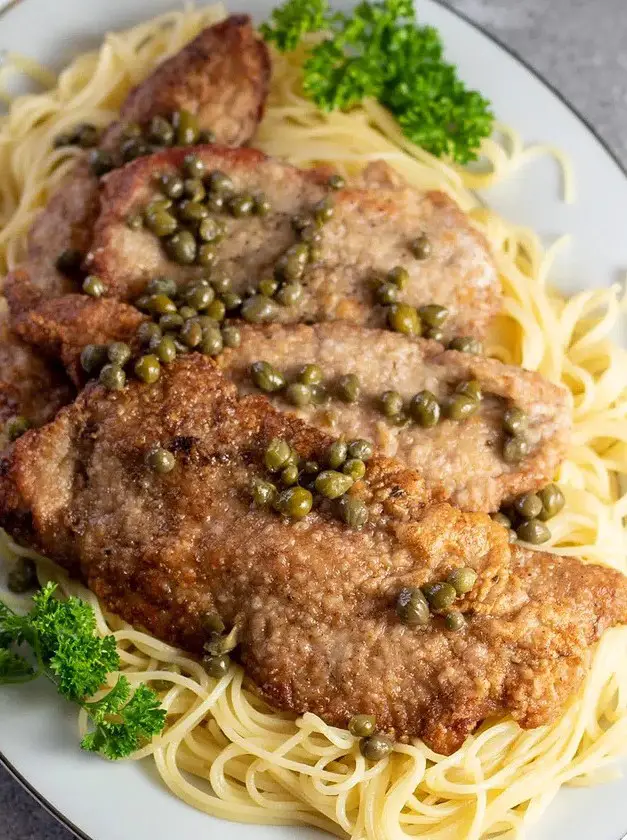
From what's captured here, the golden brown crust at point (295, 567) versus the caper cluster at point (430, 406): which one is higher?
the caper cluster at point (430, 406)

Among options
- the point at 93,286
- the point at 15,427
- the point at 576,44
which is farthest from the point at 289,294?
the point at 576,44

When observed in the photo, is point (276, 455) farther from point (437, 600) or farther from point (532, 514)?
point (532, 514)

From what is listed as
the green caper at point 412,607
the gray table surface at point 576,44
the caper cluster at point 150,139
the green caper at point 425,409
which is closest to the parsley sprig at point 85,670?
the green caper at point 412,607

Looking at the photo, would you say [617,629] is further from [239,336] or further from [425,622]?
[239,336]

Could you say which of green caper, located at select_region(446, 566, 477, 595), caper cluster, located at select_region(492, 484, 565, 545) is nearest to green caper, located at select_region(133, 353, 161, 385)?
green caper, located at select_region(446, 566, 477, 595)

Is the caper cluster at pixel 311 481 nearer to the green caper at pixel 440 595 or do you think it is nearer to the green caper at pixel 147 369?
the green caper at pixel 440 595

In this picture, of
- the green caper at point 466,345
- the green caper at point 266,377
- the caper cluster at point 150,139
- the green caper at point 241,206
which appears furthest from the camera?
the caper cluster at point 150,139
